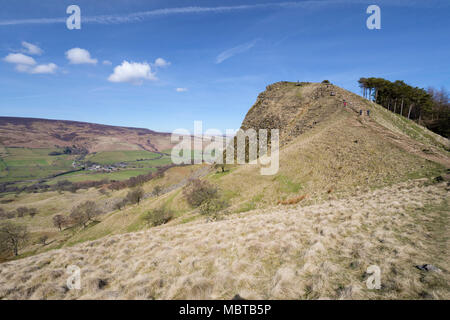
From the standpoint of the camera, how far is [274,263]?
7430 mm

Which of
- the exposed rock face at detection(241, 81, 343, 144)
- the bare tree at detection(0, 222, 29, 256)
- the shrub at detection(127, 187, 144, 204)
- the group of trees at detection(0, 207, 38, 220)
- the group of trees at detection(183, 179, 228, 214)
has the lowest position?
the group of trees at detection(0, 207, 38, 220)

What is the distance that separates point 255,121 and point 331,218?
64028mm

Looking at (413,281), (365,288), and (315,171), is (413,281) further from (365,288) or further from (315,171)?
(315,171)

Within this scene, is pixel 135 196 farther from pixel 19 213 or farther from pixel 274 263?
pixel 19 213

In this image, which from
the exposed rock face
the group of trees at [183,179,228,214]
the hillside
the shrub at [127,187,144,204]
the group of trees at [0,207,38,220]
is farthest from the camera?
the group of trees at [0,207,38,220]

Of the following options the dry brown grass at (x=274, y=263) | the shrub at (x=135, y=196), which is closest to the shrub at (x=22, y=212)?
the shrub at (x=135, y=196)

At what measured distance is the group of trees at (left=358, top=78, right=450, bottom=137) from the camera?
5756cm

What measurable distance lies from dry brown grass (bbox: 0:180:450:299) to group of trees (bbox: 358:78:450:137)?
225 feet

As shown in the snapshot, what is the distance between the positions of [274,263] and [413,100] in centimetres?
8431

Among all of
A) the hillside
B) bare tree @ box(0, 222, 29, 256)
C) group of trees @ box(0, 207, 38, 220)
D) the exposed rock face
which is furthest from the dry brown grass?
group of trees @ box(0, 207, 38, 220)

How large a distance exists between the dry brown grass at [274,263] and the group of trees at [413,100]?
68642mm

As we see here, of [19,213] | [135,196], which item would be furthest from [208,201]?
[19,213]

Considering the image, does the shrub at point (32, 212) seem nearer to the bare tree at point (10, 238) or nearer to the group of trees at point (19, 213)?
the group of trees at point (19, 213)

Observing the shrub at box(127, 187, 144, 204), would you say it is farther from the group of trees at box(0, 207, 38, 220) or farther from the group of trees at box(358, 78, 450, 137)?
the group of trees at box(358, 78, 450, 137)
